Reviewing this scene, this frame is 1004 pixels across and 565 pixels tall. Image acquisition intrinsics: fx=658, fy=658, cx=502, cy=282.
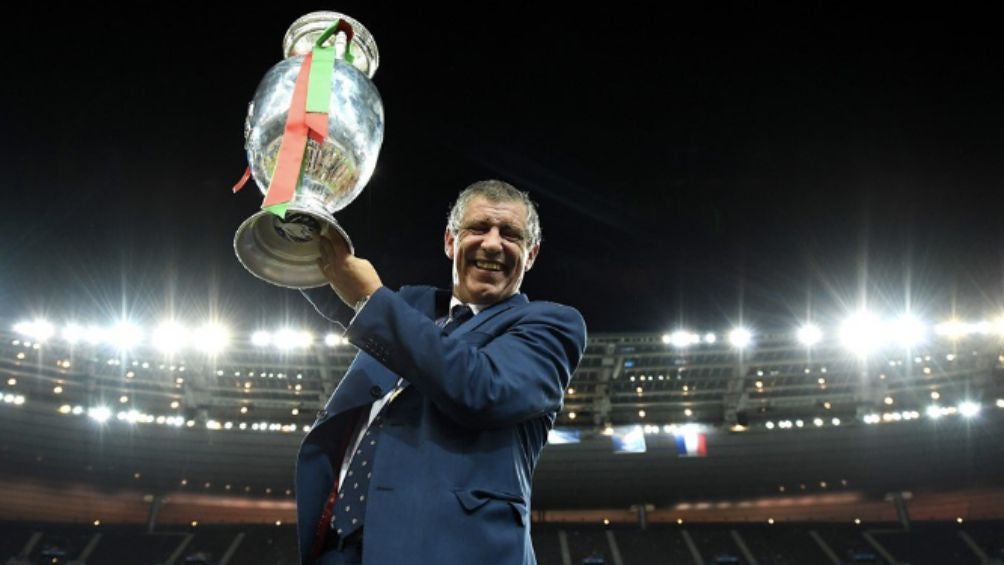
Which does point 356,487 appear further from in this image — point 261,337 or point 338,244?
point 261,337

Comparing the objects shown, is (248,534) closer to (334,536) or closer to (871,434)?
(871,434)

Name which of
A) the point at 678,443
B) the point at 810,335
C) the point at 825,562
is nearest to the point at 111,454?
the point at 678,443

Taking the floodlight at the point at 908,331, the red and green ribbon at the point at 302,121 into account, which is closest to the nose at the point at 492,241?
the red and green ribbon at the point at 302,121

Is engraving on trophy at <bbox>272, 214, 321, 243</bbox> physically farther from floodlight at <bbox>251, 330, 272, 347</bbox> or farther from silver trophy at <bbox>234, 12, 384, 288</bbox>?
floodlight at <bbox>251, 330, 272, 347</bbox>

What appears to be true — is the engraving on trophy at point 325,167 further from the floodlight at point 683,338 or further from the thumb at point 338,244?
the floodlight at point 683,338

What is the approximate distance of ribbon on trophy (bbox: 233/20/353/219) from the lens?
151 cm

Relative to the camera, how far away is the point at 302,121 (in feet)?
5.64

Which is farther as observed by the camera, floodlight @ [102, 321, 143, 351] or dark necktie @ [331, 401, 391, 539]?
floodlight @ [102, 321, 143, 351]

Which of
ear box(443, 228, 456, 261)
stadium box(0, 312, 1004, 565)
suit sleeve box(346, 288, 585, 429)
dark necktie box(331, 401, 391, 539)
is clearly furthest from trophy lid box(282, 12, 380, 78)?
stadium box(0, 312, 1004, 565)

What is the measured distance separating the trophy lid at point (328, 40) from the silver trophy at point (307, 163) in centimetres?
3

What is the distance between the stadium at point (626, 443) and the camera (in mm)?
21562

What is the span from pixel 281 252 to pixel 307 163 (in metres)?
0.29

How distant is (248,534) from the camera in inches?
988

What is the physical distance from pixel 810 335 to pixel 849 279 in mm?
3802
